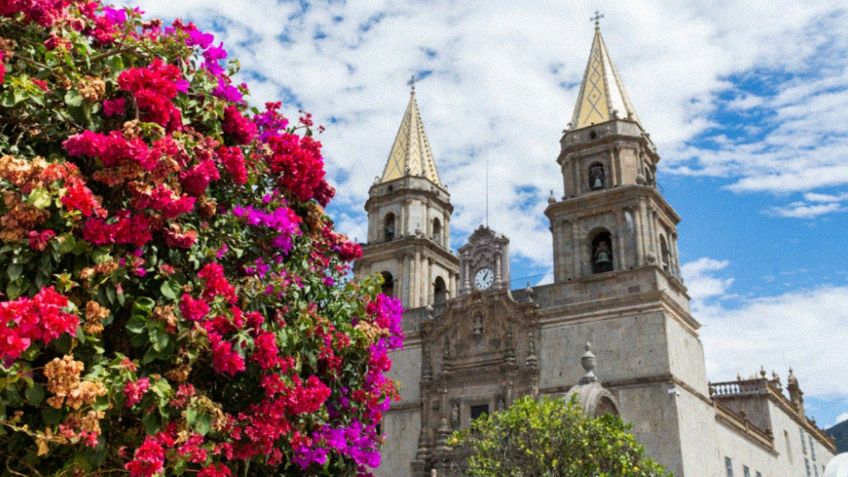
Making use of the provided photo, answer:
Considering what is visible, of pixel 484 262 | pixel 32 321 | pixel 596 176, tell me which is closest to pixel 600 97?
pixel 596 176

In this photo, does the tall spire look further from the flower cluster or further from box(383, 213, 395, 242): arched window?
the flower cluster

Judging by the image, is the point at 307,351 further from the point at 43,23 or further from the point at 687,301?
the point at 687,301

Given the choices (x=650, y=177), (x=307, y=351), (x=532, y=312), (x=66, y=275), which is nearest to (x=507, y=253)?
(x=532, y=312)

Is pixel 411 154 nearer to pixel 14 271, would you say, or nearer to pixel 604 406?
pixel 604 406

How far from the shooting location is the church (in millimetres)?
21125

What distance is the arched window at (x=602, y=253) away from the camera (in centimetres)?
2362

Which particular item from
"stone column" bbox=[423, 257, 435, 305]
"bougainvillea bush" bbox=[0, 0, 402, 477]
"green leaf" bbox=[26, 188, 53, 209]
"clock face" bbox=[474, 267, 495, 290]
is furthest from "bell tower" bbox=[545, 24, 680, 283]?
"green leaf" bbox=[26, 188, 53, 209]

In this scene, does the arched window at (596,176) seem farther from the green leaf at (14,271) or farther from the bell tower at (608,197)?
the green leaf at (14,271)

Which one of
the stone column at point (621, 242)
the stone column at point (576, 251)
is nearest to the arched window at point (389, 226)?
the stone column at point (576, 251)

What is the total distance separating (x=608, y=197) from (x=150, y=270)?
21016 mm

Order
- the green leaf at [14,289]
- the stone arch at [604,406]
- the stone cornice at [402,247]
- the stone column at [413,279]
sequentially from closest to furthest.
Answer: the green leaf at [14,289] < the stone arch at [604,406] < the stone column at [413,279] < the stone cornice at [402,247]

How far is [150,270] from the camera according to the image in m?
4.16

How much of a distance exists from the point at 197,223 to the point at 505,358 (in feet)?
64.5

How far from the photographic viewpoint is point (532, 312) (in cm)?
2347
